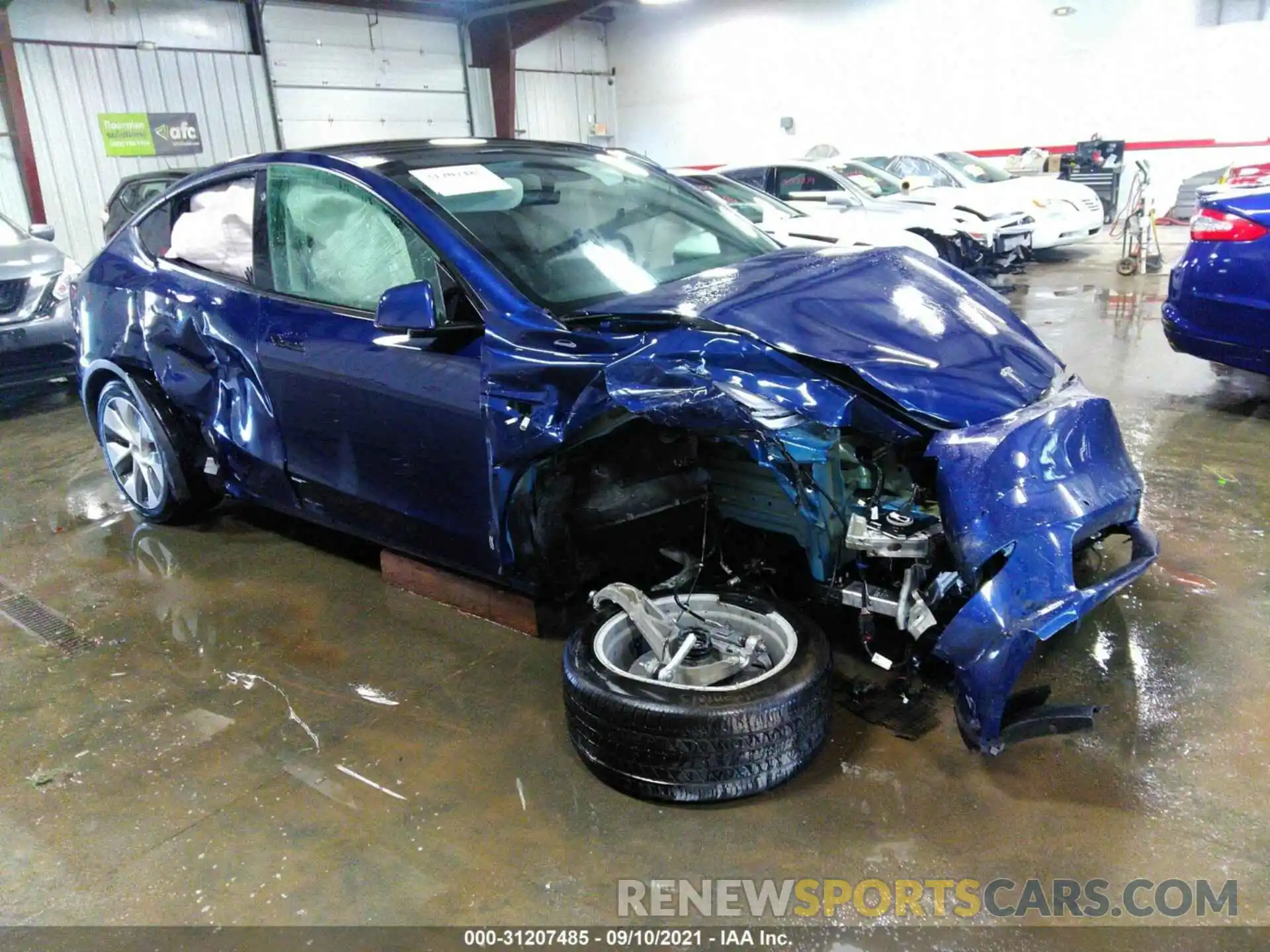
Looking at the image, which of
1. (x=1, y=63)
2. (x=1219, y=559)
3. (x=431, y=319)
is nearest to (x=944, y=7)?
(x=1, y=63)

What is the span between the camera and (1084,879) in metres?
1.87

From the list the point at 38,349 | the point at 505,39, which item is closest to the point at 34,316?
the point at 38,349

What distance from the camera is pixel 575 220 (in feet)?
9.52

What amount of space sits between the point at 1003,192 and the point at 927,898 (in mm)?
10145

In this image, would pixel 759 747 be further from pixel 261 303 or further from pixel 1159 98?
pixel 1159 98

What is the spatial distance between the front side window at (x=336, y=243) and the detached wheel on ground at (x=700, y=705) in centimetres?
116

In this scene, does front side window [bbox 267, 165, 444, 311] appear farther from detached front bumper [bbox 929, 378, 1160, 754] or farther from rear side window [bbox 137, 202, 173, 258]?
detached front bumper [bbox 929, 378, 1160, 754]

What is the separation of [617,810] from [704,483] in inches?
40.0

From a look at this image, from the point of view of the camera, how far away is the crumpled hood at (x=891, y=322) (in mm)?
2156

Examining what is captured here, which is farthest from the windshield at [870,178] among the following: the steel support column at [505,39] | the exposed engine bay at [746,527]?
the exposed engine bay at [746,527]

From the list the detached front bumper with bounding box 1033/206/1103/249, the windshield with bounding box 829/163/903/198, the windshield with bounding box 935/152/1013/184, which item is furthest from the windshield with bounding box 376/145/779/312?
the windshield with bounding box 935/152/1013/184

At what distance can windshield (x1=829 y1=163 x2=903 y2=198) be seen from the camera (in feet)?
34.2

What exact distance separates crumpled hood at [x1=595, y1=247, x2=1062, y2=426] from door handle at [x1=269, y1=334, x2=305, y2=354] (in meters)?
1.09

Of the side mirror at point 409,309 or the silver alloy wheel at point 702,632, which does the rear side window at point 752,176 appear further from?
the silver alloy wheel at point 702,632
